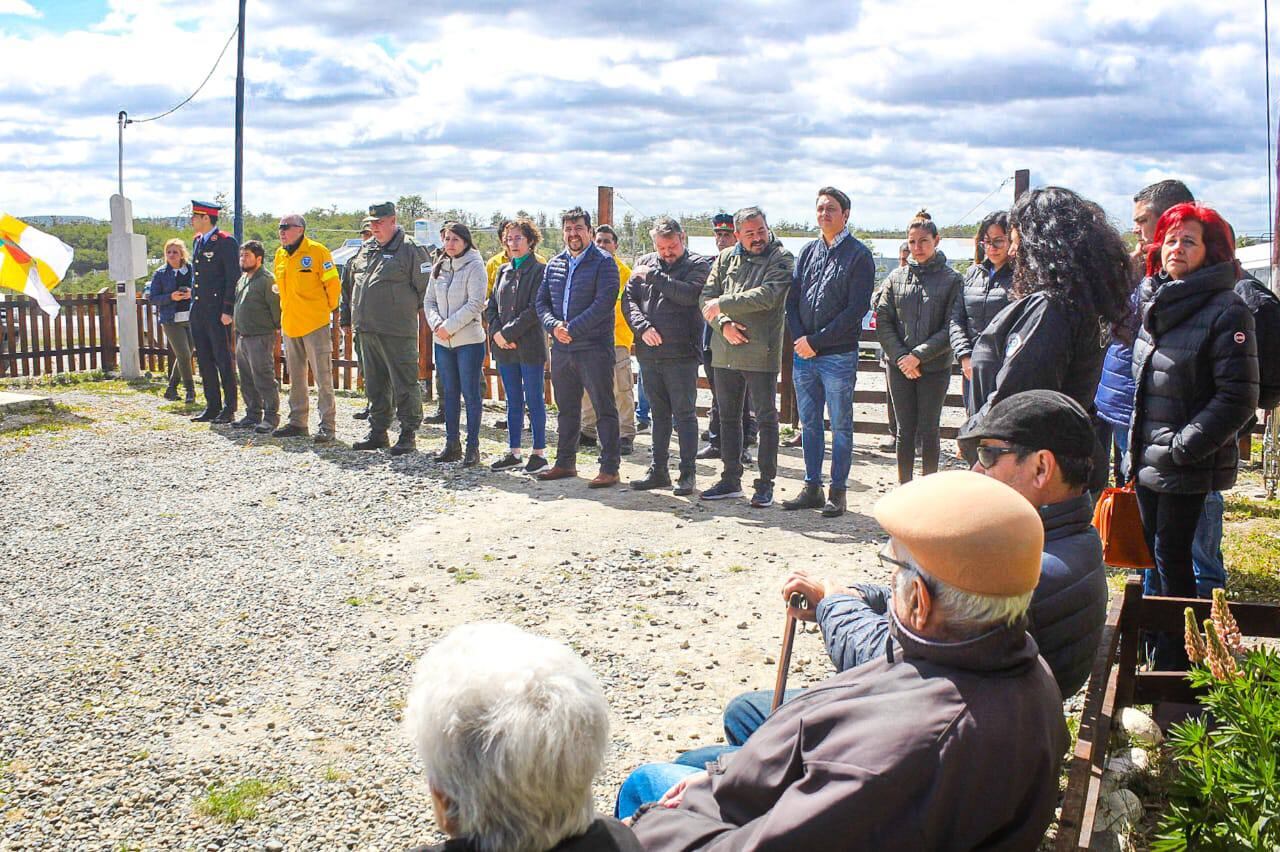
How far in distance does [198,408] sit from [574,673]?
11.9 m

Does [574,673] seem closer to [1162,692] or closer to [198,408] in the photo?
[1162,692]

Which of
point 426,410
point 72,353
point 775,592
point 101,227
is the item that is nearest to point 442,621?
point 775,592

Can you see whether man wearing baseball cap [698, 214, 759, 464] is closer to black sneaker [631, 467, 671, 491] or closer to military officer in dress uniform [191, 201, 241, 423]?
black sneaker [631, 467, 671, 491]

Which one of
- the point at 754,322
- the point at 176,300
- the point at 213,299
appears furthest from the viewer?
the point at 176,300

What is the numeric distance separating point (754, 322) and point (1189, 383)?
3.88 metres

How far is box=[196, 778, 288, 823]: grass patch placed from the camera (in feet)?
12.1

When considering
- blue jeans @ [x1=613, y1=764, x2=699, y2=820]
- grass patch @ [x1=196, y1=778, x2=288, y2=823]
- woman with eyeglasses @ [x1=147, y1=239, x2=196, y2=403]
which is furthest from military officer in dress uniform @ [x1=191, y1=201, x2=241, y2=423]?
blue jeans @ [x1=613, y1=764, x2=699, y2=820]

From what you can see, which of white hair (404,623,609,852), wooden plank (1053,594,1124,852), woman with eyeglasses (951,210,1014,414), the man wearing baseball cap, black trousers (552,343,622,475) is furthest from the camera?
the man wearing baseball cap

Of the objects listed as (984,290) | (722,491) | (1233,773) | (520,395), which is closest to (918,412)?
(984,290)

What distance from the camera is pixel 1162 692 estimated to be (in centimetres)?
364

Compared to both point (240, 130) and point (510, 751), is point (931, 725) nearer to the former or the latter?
point (510, 751)

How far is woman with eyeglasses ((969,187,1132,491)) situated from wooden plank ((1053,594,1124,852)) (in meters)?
1.17

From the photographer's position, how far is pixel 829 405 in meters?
7.76

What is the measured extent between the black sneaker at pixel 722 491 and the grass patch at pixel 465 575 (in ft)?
7.55
